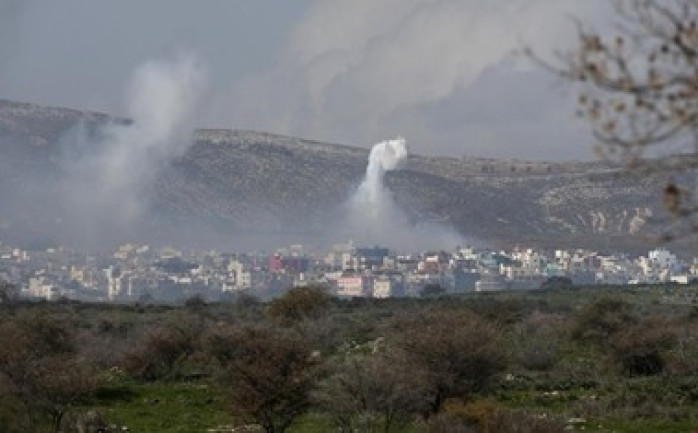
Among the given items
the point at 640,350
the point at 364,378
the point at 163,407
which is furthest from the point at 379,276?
the point at 364,378

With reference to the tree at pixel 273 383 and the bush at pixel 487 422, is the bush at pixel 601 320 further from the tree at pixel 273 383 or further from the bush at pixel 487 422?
the bush at pixel 487 422

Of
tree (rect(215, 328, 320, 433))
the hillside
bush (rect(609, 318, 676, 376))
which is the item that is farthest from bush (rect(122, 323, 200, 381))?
the hillside

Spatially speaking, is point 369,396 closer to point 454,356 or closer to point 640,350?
point 454,356

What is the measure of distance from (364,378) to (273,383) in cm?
169

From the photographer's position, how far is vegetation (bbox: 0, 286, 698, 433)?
2366cm

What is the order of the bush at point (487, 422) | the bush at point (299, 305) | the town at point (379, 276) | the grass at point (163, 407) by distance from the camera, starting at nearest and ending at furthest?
the bush at point (487, 422) → the grass at point (163, 407) → the bush at point (299, 305) → the town at point (379, 276)

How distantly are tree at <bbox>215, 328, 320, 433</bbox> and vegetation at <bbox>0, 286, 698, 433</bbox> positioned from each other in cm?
→ 3

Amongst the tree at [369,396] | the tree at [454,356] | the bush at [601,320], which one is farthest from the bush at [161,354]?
the tree at [369,396]

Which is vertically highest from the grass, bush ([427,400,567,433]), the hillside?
the hillside

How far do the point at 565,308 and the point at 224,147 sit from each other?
117 m

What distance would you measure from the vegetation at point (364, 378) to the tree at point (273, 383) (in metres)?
0.03

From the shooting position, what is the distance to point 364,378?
2339 cm

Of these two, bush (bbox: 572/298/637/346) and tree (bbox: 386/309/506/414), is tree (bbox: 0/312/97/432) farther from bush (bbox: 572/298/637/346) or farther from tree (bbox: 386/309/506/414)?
bush (bbox: 572/298/637/346)

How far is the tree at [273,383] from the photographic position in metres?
Result: 24.0
